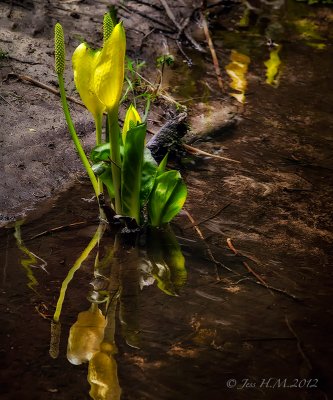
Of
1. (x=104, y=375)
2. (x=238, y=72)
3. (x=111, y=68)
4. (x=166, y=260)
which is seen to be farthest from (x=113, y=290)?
(x=238, y=72)

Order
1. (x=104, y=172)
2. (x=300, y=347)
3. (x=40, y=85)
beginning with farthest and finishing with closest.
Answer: (x=40, y=85), (x=104, y=172), (x=300, y=347)

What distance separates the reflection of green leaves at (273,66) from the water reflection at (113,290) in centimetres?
220

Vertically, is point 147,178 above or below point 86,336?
above

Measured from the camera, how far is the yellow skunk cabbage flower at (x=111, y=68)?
2.18m

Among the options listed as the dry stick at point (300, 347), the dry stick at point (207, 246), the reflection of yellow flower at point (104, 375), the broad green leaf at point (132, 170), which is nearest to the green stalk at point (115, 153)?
the broad green leaf at point (132, 170)

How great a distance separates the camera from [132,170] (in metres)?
2.50

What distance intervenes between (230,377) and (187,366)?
14cm

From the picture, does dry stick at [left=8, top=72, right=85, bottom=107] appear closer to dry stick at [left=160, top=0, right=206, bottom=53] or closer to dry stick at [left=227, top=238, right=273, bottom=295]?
dry stick at [left=227, top=238, right=273, bottom=295]

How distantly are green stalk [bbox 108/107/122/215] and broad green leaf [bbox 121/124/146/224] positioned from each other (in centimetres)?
3

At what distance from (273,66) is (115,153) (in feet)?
8.87

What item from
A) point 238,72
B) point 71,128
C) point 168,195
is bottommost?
point 238,72

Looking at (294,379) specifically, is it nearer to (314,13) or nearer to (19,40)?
(19,40)

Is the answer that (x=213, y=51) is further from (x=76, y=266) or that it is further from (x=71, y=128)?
(x=76, y=266)

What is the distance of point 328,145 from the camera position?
3.62 metres
